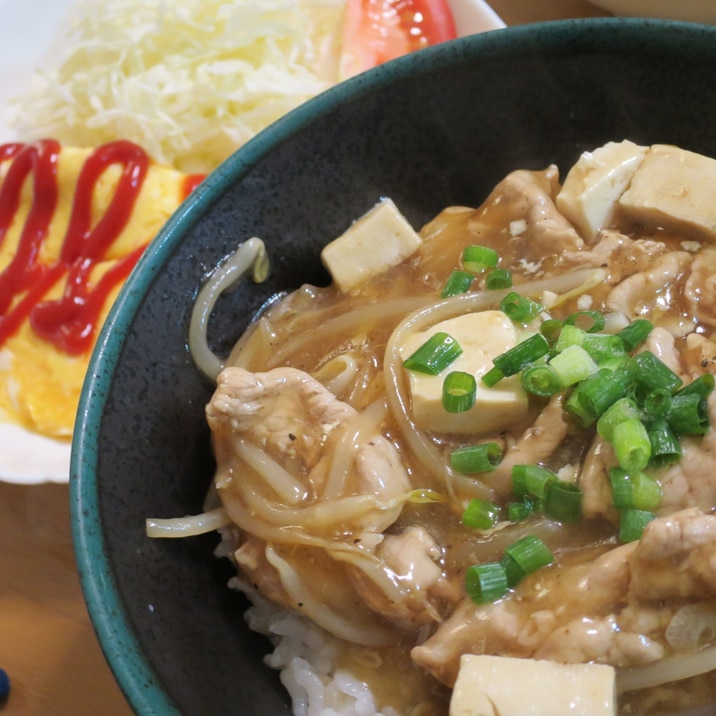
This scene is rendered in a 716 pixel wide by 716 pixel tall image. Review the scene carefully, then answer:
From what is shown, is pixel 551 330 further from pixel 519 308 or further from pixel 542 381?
pixel 542 381

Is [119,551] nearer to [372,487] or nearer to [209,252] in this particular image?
[372,487]

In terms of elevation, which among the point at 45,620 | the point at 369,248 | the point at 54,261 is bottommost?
the point at 45,620

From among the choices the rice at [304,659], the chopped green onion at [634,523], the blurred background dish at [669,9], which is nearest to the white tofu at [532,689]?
the chopped green onion at [634,523]

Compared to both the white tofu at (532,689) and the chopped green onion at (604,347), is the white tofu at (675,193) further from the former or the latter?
the white tofu at (532,689)

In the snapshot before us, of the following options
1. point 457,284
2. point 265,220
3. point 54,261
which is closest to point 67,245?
point 54,261

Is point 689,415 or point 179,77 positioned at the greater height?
point 179,77

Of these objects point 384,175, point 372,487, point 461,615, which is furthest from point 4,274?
point 461,615
